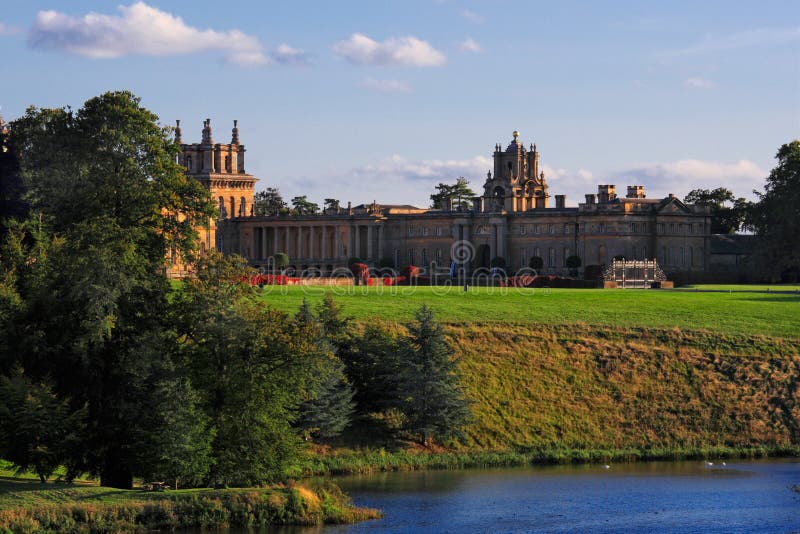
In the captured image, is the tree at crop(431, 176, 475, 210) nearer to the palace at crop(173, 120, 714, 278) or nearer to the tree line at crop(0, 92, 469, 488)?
the palace at crop(173, 120, 714, 278)

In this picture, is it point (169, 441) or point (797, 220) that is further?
point (797, 220)

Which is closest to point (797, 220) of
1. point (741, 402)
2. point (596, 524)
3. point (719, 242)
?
point (719, 242)

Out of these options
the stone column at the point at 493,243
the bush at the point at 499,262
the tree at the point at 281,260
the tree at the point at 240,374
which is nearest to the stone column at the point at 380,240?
the tree at the point at 281,260

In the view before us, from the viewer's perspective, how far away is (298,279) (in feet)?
283

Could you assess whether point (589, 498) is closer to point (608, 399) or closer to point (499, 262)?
point (608, 399)

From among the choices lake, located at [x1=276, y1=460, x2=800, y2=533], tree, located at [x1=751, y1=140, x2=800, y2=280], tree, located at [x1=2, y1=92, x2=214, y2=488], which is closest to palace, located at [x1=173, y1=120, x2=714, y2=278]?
tree, located at [x1=751, y1=140, x2=800, y2=280]

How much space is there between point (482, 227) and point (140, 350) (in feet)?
272

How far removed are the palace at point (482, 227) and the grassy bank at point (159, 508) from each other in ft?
248

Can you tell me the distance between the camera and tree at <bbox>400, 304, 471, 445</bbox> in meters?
52.2

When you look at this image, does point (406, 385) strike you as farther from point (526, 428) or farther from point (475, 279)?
point (475, 279)

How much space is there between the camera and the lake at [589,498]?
39.6 meters

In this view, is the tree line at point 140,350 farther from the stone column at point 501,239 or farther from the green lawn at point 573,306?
the stone column at point 501,239

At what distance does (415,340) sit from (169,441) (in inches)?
592

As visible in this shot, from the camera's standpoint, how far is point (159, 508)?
38656mm
